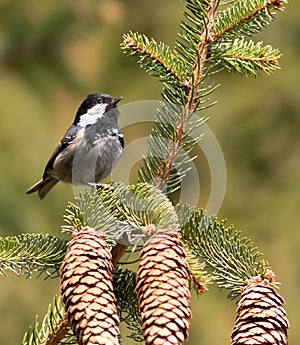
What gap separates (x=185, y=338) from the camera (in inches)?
48.8

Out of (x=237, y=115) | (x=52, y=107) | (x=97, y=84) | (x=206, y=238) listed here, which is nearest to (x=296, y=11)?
(x=237, y=115)

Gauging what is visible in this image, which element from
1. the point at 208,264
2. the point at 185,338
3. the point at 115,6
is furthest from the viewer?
the point at 115,6

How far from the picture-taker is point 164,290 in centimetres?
130

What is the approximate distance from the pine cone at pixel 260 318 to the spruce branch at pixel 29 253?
1.40 feet

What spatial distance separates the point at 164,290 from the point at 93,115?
64.3 inches

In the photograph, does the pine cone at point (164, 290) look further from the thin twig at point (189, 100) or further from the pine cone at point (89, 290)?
the thin twig at point (189, 100)

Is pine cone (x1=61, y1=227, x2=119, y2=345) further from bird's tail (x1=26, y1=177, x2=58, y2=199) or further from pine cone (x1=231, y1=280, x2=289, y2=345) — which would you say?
bird's tail (x1=26, y1=177, x2=58, y2=199)

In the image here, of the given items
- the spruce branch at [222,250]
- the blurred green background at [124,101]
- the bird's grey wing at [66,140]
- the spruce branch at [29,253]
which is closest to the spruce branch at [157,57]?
the spruce branch at [222,250]

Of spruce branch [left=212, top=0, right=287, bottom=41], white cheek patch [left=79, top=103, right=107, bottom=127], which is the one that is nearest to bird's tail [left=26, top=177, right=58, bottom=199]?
white cheek patch [left=79, top=103, right=107, bottom=127]

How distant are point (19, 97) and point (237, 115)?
3.67 meters

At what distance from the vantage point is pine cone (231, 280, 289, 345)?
129 cm

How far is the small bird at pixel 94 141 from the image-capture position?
2.76 m

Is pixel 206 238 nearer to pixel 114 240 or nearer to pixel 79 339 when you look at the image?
pixel 114 240

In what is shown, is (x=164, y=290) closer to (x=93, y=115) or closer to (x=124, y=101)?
(x=93, y=115)
